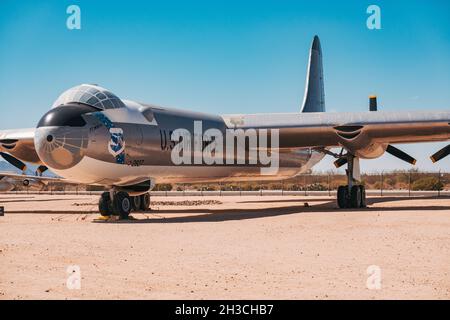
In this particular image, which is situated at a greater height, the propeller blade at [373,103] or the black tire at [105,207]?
the propeller blade at [373,103]

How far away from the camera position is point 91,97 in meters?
21.7

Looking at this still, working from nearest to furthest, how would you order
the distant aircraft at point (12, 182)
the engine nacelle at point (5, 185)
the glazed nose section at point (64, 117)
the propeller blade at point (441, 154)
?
the glazed nose section at point (64, 117) → the propeller blade at point (441, 154) → the engine nacelle at point (5, 185) → the distant aircraft at point (12, 182)

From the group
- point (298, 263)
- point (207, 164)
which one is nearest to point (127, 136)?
point (207, 164)

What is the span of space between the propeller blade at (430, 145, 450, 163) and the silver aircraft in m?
0.05

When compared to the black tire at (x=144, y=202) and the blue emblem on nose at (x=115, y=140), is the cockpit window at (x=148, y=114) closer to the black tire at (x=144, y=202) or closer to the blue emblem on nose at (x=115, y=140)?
the blue emblem on nose at (x=115, y=140)

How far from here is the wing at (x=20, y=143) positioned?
28.4 meters

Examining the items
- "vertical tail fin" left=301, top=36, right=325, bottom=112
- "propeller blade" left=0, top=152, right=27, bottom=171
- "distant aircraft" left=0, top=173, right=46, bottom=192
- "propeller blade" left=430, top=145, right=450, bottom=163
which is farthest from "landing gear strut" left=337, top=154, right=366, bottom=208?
"distant aircraft" left=0, top=173, right=46, bottom=192

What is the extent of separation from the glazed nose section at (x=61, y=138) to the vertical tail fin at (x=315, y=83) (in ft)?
84.4

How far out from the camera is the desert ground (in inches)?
326

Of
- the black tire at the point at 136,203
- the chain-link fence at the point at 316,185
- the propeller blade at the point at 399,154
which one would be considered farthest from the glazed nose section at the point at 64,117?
the chain-link fence at the point at 316,185

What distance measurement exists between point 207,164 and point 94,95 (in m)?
7.81

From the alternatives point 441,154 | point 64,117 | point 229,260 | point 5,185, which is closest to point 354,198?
point 441,154

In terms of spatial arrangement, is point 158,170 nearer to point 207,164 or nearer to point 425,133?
point 207,164

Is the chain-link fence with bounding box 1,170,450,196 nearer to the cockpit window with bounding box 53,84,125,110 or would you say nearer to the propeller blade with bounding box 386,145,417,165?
the propeller blade with bounding box 386,145,417,165
